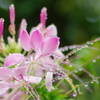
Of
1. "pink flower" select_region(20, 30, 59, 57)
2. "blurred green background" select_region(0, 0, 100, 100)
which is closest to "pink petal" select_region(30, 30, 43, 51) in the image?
"pink flower" select_region(20, 30, 59, 57)

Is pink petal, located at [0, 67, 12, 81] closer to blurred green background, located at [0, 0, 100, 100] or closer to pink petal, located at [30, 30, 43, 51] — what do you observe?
pink petal, located at [30, 30, 43, 51]

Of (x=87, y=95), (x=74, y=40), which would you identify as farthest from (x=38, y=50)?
(x=74, y=40)

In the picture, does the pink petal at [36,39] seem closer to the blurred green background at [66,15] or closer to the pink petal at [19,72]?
the pink petal at [19,72]

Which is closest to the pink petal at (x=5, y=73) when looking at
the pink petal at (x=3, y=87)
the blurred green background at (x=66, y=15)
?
the pink petal at (x=3, y=87)

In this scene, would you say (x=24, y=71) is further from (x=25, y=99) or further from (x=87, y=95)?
(x=87, y=95)

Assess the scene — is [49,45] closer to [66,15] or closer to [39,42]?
[39,42]

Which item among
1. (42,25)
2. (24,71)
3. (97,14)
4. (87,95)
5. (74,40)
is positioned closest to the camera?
(24,71)
